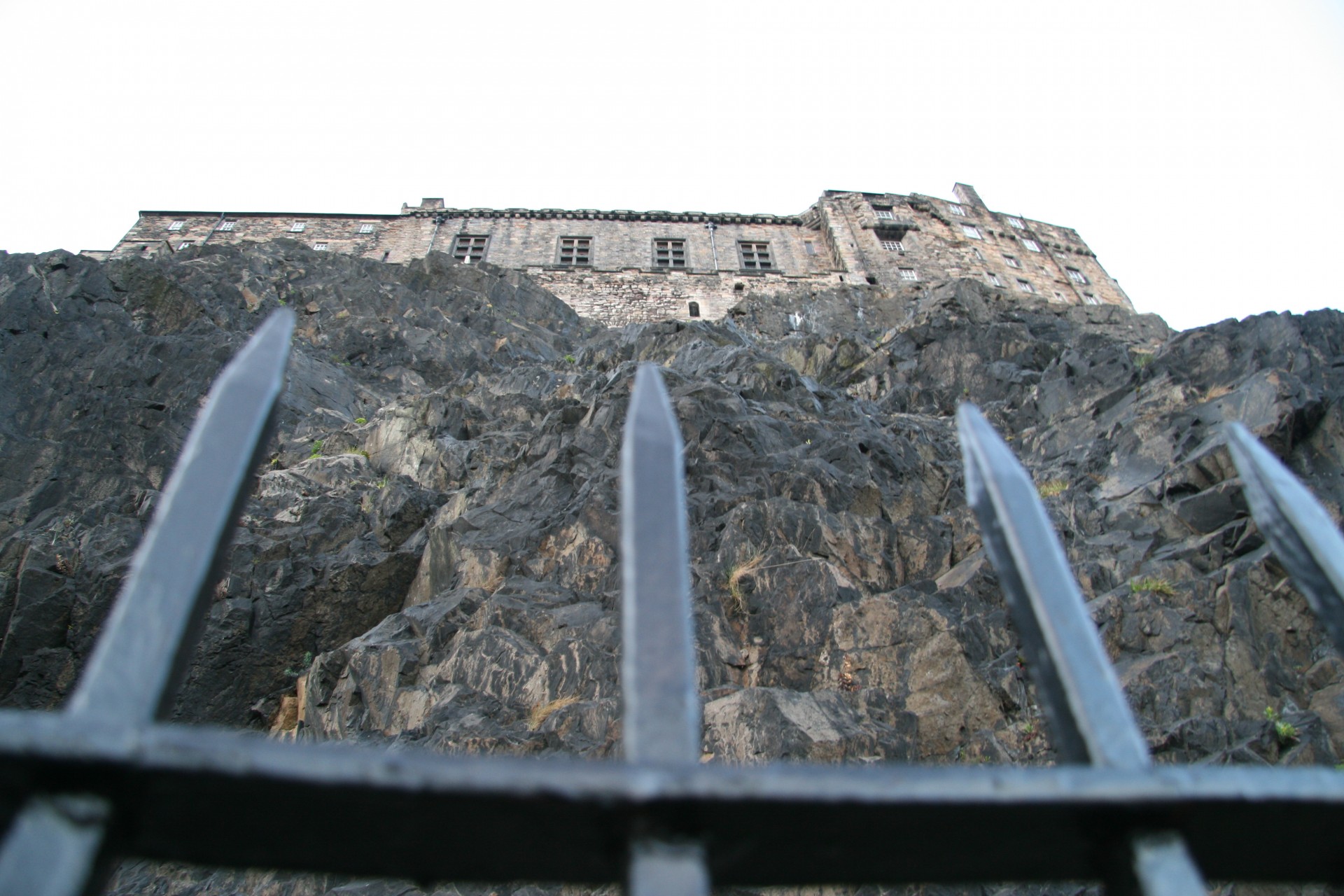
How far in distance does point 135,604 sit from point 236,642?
9.56 m

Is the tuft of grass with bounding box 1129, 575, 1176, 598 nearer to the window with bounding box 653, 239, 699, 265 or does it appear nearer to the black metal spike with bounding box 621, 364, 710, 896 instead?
the black metal spike with bounding box 621, 364, 710, 896

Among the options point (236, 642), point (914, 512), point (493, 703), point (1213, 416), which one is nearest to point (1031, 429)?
point (1213, 416)

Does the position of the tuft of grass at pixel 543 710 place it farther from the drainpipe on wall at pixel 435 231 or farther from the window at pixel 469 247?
the drainpipe on wall at pixel 435 231

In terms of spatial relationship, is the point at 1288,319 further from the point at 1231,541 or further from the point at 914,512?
the point at 914,512

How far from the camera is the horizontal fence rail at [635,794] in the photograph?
1.37 metres

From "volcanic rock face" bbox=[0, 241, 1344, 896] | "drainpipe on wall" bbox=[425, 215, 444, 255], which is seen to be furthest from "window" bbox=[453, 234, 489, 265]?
"volcanic rock face" bbox=[0, 241, 1344, 896]

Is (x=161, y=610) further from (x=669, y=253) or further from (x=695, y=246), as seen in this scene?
(x=695, y=246)

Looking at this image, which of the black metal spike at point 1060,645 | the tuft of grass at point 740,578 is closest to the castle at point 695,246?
the tuft of grass at point 740,578

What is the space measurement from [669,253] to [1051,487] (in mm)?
30020

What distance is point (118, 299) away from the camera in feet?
66.7

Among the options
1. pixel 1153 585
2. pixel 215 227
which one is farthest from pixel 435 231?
pixel 1153 585

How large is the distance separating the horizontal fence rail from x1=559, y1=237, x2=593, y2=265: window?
38667 millimetres

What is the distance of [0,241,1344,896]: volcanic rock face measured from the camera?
25.8 ft

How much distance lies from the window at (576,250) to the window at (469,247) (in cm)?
350
